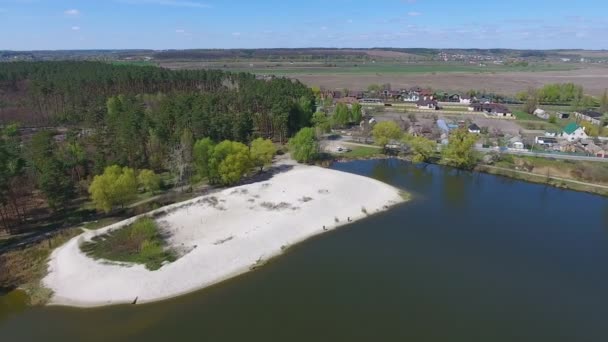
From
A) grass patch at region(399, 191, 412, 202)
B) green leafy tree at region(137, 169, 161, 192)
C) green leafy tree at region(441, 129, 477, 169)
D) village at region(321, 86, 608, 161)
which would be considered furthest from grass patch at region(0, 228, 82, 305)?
village at region(321, 86, 608, 161)

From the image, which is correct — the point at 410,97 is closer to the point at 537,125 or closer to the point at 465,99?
the point at 465,99

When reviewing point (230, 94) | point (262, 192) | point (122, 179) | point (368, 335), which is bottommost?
point (368, 335)

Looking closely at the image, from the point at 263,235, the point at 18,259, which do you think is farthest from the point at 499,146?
the point at 18,259

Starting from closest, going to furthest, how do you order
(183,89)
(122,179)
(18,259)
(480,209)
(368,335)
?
(368,335) < (18,259) < (122,179) < (480,209) < (183,89)

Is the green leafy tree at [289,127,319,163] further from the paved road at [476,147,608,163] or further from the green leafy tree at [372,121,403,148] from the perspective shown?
the paved road at [476,147,608,163]

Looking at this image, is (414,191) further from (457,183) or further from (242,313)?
(242,313)

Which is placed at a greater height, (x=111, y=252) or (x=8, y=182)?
(x=8, y=182)
